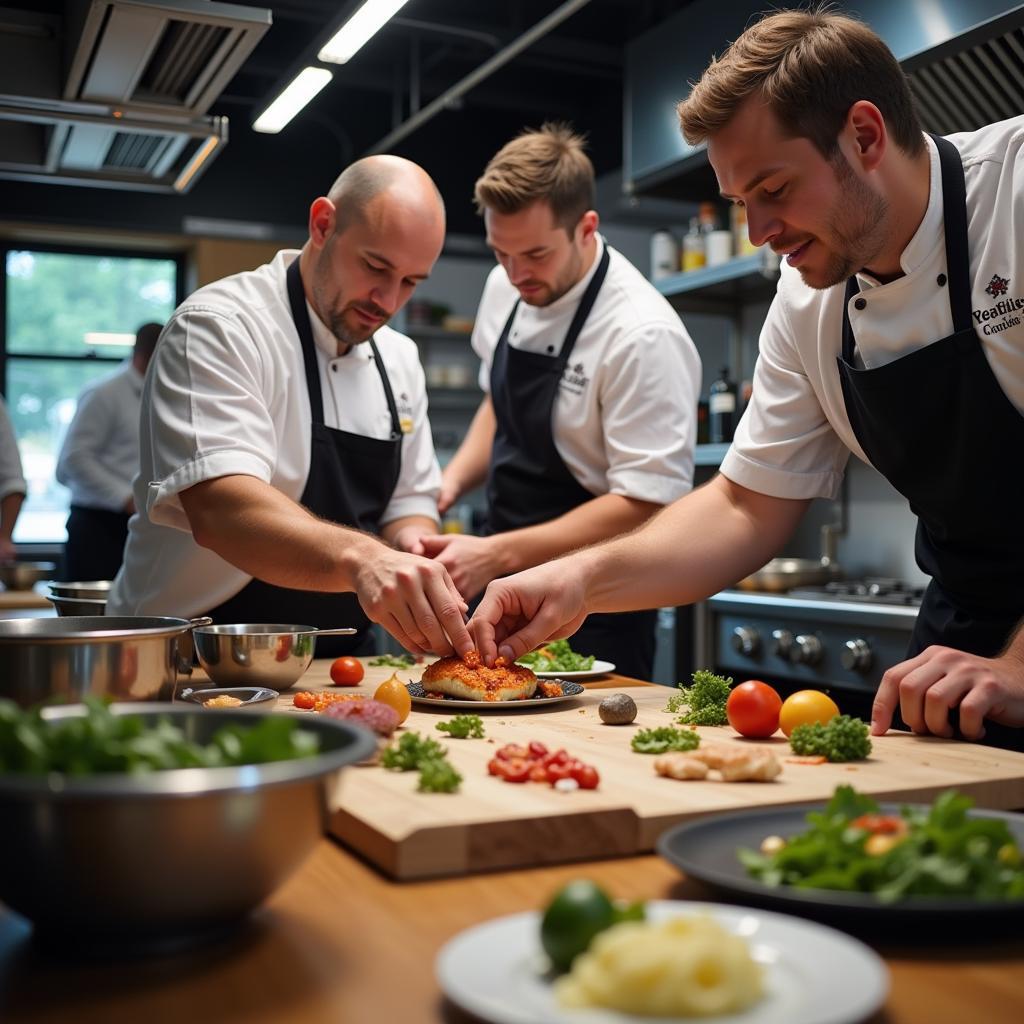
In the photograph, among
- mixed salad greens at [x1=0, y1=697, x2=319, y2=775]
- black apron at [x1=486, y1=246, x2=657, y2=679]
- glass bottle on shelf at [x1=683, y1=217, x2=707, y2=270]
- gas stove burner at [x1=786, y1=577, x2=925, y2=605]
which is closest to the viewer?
mixed salad greens at [x1=0, y1=697, x2=319, y2=775]

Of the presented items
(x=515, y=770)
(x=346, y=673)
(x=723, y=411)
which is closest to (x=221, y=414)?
(x=346, y=673)

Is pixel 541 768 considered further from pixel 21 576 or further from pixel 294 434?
pixel 21 576

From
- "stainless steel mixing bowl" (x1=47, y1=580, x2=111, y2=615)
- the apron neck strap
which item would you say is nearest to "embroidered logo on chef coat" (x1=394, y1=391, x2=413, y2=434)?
the apron neck strap

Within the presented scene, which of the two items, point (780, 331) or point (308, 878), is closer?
point (308, 878)

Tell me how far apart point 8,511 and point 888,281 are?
4.81 metres

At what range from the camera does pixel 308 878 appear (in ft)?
3.53

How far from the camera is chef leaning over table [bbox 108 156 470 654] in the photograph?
2201mm

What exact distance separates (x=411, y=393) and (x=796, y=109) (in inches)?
52.7

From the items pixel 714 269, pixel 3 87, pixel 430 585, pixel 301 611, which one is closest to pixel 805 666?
pixel 714 269

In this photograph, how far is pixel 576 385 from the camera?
3.24 metres

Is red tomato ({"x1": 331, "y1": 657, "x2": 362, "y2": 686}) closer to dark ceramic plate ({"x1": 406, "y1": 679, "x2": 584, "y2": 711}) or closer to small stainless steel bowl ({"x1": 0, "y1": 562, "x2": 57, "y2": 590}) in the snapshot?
dark ceramic plate ({"x1": 406, "y1": 679, "x2": 584, "y2": 711})

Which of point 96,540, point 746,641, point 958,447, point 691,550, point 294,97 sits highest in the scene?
point 294,97

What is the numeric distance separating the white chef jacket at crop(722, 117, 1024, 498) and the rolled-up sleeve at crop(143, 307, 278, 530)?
91 cm

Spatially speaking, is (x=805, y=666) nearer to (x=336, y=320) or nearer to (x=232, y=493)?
(x=336, y=320)
